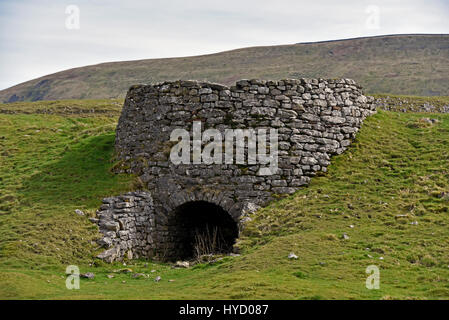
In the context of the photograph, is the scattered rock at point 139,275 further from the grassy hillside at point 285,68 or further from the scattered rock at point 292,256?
the grassy hillside at point 285,68

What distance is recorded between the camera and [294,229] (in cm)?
1441

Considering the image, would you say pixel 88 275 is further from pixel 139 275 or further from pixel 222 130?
pixel 222 130

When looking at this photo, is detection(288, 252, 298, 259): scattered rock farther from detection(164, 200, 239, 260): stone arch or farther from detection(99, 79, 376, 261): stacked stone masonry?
detection(164, 200, 239, 260): stone arch

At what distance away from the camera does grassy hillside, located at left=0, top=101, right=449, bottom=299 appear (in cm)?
1041

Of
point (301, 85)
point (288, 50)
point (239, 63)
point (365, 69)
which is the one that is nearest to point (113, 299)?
point (301, 85)

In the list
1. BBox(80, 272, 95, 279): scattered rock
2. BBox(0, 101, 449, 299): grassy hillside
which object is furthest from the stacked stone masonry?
BBox(80, 272, 95, 279): scattered rock

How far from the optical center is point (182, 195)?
1730 cm

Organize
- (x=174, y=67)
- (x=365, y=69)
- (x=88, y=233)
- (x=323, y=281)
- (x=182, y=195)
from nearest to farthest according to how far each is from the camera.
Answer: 1. (x=323, y=281)
2. (x=88, y=233)
3. (x=182, y=195)
4. (x=365, y=69)
5. (x=174, y=67)

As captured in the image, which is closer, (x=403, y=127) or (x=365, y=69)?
(x=403, y=127)

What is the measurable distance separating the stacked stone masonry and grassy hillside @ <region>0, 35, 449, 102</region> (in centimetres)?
5156

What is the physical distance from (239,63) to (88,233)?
77676 mm

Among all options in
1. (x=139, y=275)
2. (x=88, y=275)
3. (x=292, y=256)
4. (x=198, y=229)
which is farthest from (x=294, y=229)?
(x=88, y=275)

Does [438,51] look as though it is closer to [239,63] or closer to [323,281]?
[239,63]

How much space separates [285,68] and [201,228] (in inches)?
2603
